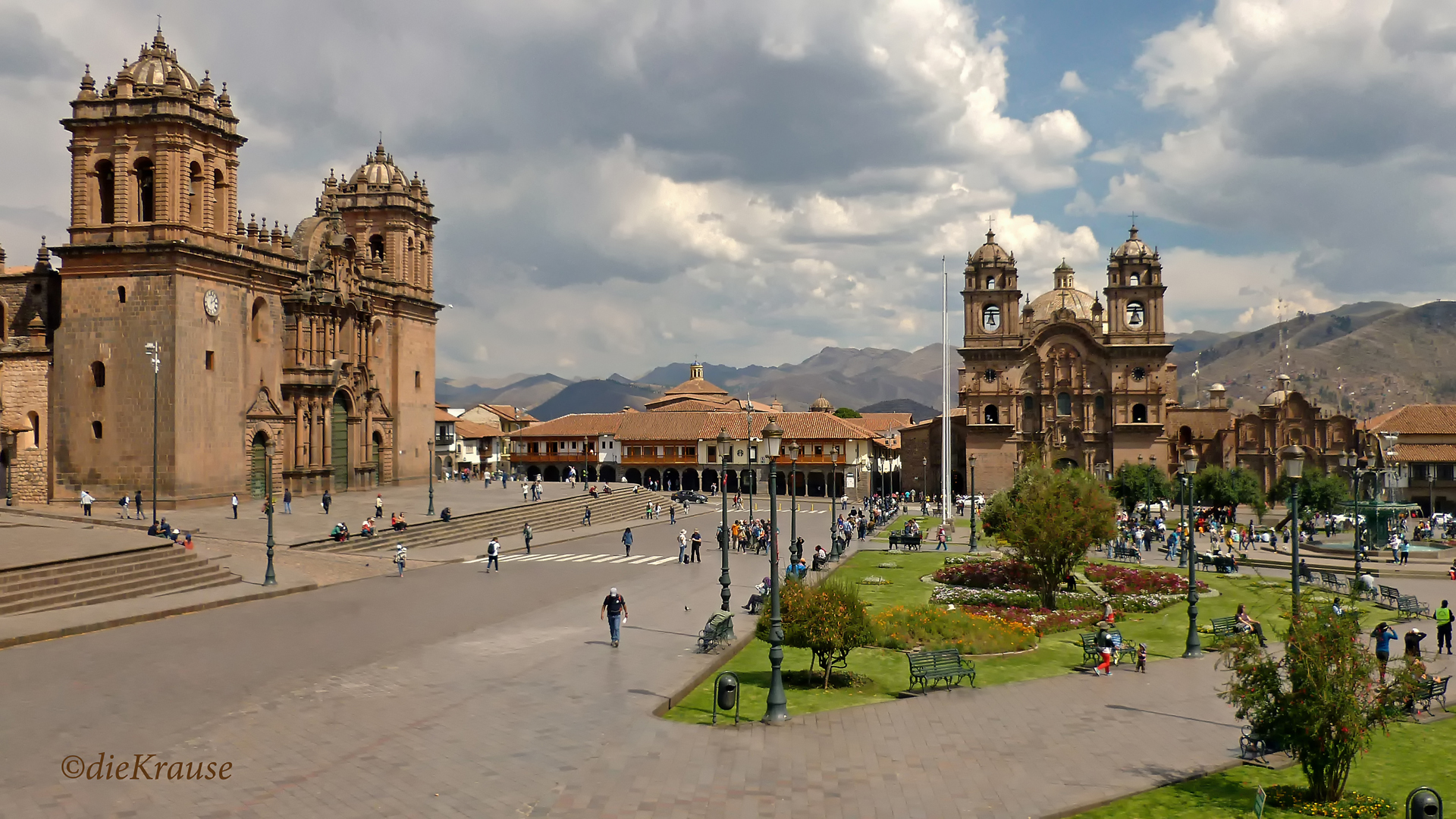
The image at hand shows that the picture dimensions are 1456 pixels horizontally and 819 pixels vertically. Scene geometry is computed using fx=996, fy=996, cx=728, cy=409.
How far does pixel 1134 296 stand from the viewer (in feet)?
263

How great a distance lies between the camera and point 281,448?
5016 centimetres

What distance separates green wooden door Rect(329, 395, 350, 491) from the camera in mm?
55562

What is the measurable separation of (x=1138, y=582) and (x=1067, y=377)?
52.4 meters

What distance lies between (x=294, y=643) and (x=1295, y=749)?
18.8 metres

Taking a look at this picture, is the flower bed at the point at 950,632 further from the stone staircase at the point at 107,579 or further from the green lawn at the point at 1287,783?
the stone staircase at the point at 107,579

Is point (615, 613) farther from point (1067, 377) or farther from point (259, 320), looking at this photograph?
point (1067, 377)

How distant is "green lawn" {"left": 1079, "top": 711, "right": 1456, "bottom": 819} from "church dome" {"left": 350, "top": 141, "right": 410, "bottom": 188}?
202 ft

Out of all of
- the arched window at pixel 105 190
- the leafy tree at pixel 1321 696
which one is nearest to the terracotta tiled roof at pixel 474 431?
the arched window at pixel 105 190

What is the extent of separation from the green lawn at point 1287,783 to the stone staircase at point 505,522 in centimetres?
3177

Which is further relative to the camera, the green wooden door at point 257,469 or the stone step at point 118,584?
the green wooden door at point 257,469

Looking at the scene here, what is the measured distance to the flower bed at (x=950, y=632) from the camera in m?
21.3

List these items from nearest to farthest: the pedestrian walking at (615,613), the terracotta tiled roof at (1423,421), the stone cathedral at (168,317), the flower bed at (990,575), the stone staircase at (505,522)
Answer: the pedestrian walking at (615,613), the flower bed at (990,575), the stone staircase at (505,522), the stone cathedral at (168,317), the terracotta tiled roof at (1423,421)

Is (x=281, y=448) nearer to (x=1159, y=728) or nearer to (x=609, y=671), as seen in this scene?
(x=609, y=671)

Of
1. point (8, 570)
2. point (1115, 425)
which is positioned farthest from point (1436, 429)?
point (8, 570)
